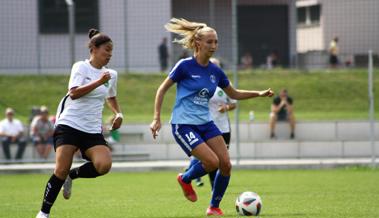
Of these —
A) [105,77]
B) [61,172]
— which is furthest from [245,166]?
[105,77]

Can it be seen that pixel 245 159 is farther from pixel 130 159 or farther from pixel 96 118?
pixel 96 118

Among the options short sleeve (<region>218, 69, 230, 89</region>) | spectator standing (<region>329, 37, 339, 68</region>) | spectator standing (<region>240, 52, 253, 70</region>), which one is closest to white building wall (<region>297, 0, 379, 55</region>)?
spectator standing (<region>329, 37, 339, 68</region>)

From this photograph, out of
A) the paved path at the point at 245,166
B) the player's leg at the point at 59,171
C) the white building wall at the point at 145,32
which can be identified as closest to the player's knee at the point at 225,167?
the player's leg at the point at 59,171

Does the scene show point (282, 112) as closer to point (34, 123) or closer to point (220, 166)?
point (34, 123)

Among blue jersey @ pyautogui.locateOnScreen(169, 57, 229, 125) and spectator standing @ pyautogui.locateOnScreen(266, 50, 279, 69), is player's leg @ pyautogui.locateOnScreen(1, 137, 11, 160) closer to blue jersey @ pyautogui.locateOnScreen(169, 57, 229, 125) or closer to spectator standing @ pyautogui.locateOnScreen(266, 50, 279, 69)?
spectator standing @ pyautogui.locateOnScreen(266, 50, 279, 69)

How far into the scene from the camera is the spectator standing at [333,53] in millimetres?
24766

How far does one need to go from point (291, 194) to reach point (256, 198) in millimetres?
3621

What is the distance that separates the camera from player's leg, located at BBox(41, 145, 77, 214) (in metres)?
9.28

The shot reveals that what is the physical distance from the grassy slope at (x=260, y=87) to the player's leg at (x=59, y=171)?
13637 millimetres

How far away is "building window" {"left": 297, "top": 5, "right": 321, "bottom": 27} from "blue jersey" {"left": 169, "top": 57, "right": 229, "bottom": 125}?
51.6ft

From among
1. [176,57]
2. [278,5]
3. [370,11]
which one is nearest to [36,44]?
[176,57]

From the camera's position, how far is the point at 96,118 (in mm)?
9539

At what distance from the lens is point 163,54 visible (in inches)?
955

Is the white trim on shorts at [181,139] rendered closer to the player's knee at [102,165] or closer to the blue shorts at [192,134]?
the blue shorts at [192,134]
